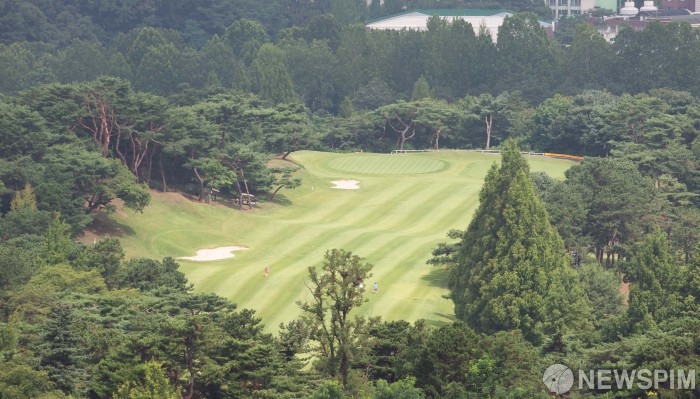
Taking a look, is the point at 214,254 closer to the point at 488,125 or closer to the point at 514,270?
the point at 514,270

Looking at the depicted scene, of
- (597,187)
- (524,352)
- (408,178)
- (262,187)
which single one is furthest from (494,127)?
(524,352)

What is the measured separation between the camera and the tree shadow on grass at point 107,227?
121125 mm

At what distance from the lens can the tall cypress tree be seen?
323 feet

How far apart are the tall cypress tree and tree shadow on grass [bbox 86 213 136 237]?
26.7 m

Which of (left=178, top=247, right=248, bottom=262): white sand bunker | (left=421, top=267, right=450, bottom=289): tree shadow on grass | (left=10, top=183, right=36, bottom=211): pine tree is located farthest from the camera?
(left=178, top=247, right=248, bottom=262): white sand bunker

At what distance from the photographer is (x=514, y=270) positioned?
100 m

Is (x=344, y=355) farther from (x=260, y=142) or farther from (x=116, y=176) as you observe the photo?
(x=260, y=142)

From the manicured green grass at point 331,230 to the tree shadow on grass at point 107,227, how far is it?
0.75ft

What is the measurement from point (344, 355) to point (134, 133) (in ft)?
197

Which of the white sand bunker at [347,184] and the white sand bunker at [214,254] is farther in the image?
the white sand bunker at [347,184]

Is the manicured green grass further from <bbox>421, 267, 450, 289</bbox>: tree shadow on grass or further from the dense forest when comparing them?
the dense forest

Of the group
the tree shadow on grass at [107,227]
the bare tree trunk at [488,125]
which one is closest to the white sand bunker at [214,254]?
the tree shadow on grass at [107,227]

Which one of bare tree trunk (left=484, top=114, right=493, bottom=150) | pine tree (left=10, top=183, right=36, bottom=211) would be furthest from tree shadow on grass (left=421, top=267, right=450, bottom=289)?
bare tree trunk (left=484, top=114, right=493, bottom=150)

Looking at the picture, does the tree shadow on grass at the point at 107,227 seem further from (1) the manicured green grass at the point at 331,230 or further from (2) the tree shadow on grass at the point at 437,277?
(2) the tree shadow on grass at the point at 437,277
